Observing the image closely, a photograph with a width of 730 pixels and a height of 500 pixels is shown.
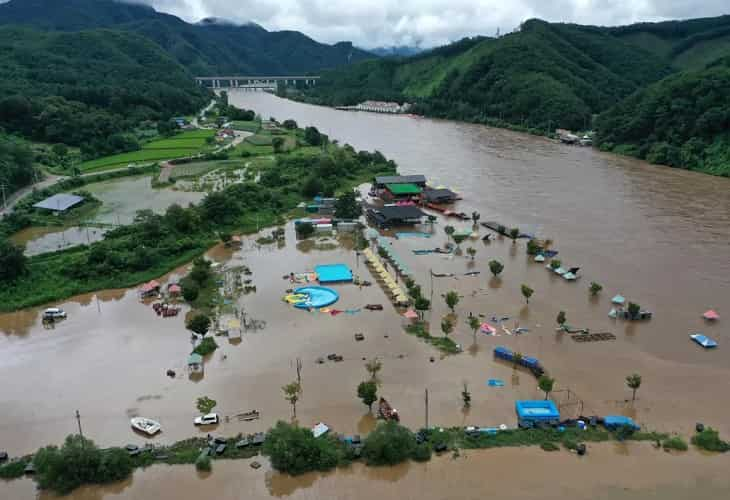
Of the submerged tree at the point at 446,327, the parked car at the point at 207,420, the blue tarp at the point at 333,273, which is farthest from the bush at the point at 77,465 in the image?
the blue tarp at the point at 333,273

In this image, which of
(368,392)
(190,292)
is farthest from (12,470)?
(190,292)

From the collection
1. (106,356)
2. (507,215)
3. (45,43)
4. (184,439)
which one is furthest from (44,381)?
(45,43)

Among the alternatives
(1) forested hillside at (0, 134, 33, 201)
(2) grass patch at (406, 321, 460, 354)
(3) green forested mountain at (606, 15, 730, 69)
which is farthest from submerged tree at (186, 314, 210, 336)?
(3) green forested mountain at (606, 15, 730, 69)

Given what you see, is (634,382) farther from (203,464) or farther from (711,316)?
(203,464)

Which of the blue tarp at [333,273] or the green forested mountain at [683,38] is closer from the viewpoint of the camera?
the blue tarp at [333,273]

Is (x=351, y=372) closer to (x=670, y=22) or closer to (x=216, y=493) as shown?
(x=216, y=493)

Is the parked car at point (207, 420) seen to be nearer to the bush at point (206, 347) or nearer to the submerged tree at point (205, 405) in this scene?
the submerged tree at point (205, 405)

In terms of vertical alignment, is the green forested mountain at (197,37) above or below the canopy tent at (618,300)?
above
